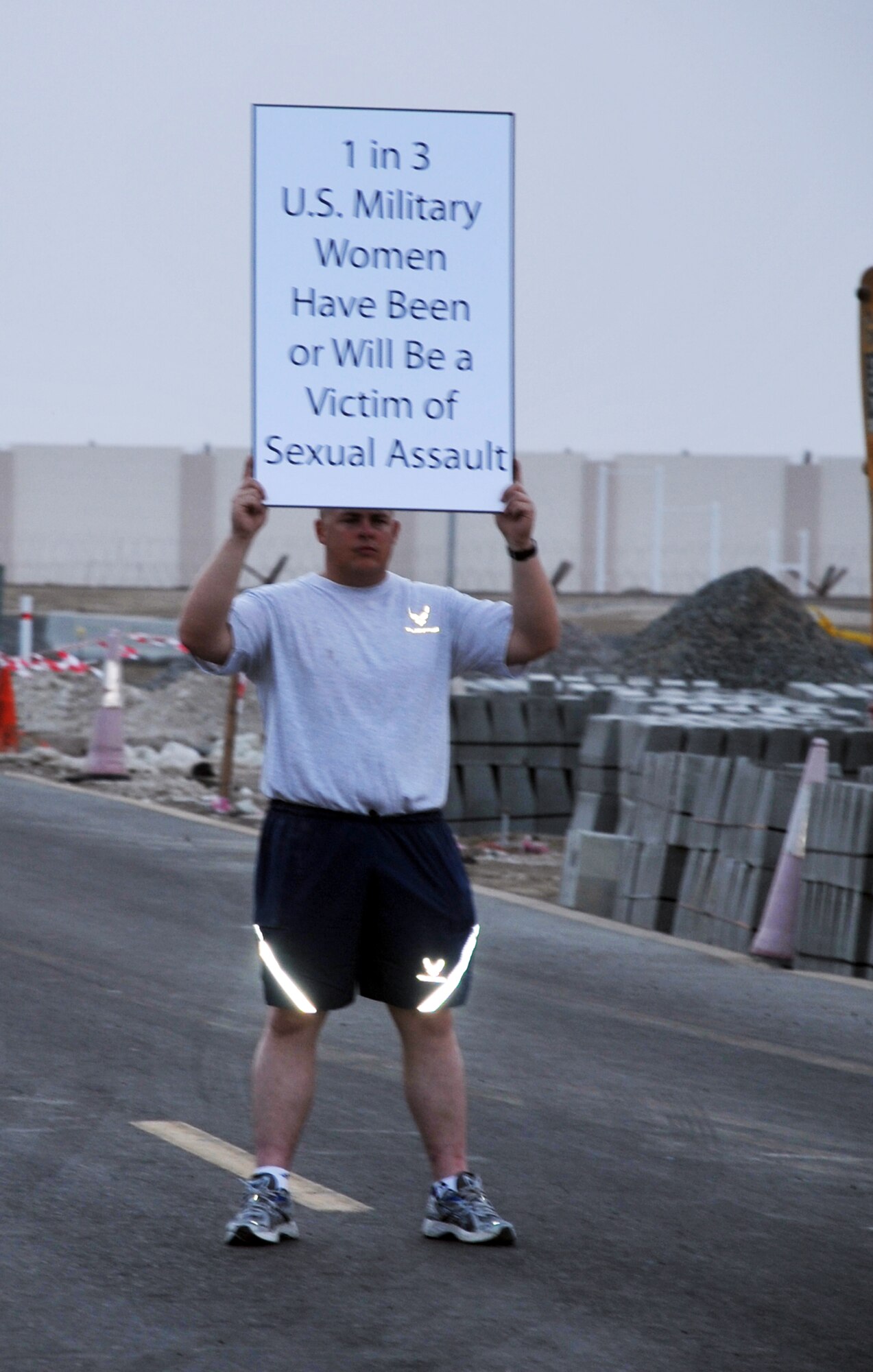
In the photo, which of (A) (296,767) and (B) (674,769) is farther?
(B) (674,769)

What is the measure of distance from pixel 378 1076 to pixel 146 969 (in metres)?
2.42

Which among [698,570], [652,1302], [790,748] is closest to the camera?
[652,1302]

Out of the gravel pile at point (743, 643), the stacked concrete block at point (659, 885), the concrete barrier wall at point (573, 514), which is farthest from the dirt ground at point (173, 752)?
the concrete barrier wall at point (573, 514)

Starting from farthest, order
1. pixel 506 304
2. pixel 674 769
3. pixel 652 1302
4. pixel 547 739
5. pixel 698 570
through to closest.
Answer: pixel 698 570, pixel 547 739, pixel 674 769, pixel 506 304, pixel 652 1302

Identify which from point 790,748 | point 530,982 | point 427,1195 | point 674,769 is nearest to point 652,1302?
point 427,1195

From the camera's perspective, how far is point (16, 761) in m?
20.7

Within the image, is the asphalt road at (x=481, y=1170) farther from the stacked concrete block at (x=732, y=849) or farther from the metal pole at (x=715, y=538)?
the metal pole at (x=715, y=538)

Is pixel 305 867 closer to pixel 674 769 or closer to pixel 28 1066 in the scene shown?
pixel 28 1066

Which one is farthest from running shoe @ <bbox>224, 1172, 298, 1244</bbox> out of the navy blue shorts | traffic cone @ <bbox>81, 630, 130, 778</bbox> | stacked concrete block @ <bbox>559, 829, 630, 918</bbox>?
traffic cone @ <bbox>81, 630, 130, 778</bbox>

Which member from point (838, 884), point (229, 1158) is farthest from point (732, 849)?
point (229, 1158)

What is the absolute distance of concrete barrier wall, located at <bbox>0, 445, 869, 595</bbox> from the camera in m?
74.6

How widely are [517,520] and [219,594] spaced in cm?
76

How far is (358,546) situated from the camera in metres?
5.12

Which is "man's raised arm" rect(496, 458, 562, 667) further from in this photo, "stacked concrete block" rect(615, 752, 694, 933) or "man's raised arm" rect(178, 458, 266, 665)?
"stacked concrete block" rect(615, 752, 694, 933)
